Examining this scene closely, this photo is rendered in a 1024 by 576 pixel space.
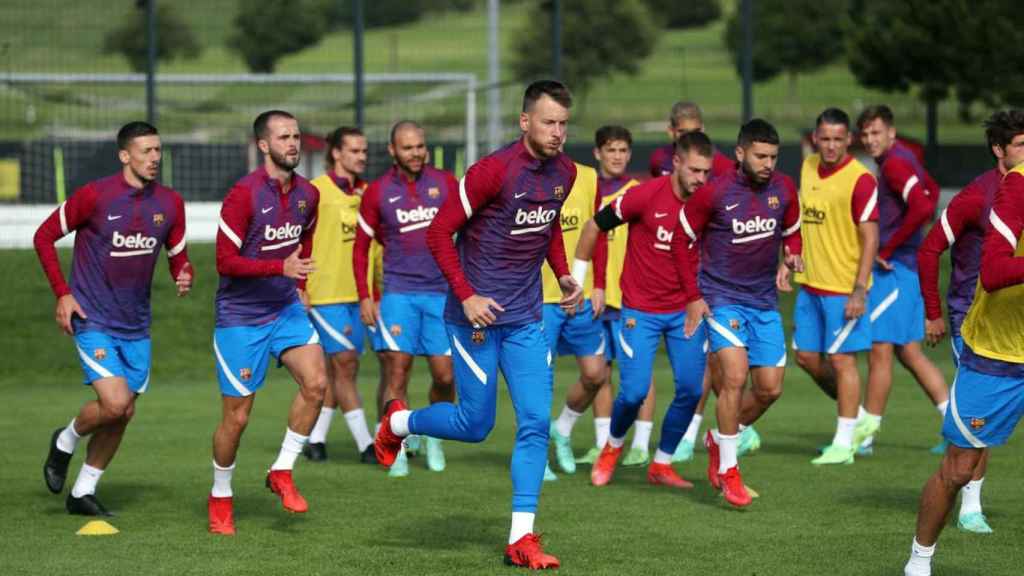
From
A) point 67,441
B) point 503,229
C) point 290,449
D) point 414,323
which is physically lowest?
point 67,441

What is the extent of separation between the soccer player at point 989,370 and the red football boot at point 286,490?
3448 mm

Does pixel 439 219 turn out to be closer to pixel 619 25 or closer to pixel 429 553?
pixel 429 553

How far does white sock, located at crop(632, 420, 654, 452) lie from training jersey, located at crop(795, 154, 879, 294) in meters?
1.52

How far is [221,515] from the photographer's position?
9352 mm

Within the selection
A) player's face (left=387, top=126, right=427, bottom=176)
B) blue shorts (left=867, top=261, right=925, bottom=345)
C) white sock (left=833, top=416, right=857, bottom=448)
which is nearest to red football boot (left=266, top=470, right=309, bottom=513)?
player's face (left=387, top=126, right=427, bottom=176)

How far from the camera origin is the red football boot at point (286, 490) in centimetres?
933

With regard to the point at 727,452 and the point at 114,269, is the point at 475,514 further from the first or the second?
the point at 114,269

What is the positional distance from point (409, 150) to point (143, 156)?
8.24 ft

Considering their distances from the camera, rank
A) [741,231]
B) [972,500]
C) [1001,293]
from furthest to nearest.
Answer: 1. [741,231]
2. [972,500]
3. [1001,293]

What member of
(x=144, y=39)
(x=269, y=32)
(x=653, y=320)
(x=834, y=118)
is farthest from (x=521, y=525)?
(x=269, y=32)

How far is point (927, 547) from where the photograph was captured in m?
7.77

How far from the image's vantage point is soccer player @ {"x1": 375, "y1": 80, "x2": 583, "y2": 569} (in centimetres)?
830

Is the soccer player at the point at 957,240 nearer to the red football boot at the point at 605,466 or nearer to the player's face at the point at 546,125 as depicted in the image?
the player's face at the point at 546,125

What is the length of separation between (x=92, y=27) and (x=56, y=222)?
527 inches
